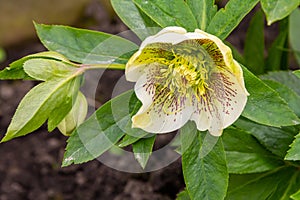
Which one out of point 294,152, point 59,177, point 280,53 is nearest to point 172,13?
point 294,152

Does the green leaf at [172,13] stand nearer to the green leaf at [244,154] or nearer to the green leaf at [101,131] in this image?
the green leaf at [101,131]

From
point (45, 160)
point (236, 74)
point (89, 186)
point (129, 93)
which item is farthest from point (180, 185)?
point (236, 74)

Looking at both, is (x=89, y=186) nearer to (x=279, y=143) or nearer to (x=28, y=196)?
(x=28, y=196)

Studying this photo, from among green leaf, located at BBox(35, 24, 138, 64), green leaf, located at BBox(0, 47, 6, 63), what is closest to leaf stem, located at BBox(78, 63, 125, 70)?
green leaf, located at BBox(35, 24, 138, 64)

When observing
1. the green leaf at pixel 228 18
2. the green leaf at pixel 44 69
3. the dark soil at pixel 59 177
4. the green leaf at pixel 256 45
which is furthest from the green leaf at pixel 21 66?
the dark soil at pixel 59 177

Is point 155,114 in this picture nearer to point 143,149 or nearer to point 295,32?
point 143,149

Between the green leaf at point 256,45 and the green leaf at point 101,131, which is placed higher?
the green leaf at point 101,131
